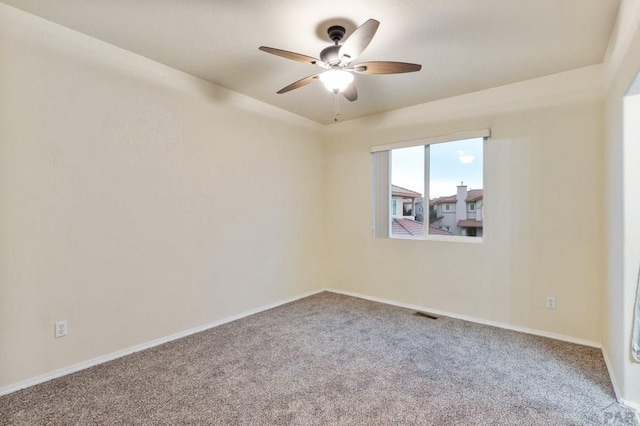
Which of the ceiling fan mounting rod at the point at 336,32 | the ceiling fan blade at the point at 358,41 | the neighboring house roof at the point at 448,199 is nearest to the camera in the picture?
the ceiling fan blade at the point at 358,41

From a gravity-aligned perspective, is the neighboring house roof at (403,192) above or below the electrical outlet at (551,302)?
above

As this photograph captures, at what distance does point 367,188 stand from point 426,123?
3.64 feet

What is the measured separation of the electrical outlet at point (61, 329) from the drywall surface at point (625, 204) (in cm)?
373

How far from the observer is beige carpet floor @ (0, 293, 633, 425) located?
184cm

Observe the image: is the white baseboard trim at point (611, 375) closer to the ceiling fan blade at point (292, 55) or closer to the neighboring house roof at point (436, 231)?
the neighboring house roof at point (436, 231)

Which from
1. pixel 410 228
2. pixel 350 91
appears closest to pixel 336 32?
pixel 350 91

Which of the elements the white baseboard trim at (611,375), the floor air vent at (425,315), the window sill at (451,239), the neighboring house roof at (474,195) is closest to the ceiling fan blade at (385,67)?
the neighboring house roof at (474,195)

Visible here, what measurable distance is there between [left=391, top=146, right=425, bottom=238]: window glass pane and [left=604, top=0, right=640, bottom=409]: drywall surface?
190cm

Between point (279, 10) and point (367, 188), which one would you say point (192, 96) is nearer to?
point (279, 10)

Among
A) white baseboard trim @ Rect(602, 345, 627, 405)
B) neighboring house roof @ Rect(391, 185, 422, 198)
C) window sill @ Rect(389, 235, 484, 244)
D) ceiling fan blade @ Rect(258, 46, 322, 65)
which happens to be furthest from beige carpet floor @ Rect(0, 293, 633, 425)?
ceiling fan blade @ Rect(258, 46, 322, 65)

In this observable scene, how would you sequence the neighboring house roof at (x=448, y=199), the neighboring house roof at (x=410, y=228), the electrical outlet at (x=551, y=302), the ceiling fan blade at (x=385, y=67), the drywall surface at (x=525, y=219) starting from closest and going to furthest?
the ceiling fan blade at (x=385, y=67) → the drywall surface at (x=525, y=219) → the electrical outlet at (x=551, y=302) → the neighboring house roof at (x=448, y=199) → the neighboring house roof at (x=410, y=228)

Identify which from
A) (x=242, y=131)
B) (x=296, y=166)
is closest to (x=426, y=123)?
(x=296, y=166)

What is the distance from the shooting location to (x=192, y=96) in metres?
3.09

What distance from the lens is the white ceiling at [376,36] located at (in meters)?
2.02
